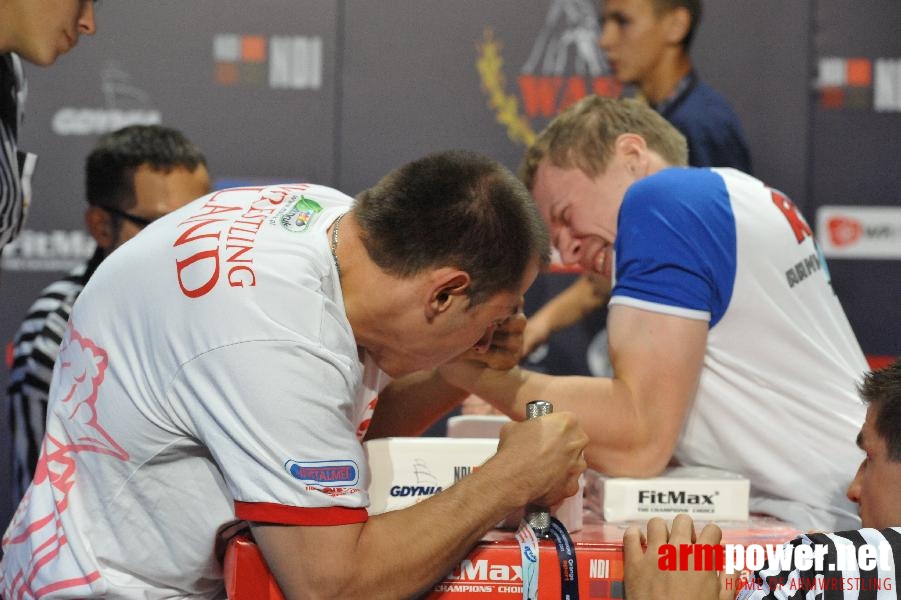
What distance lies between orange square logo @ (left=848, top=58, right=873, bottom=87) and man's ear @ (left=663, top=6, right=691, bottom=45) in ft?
2.32

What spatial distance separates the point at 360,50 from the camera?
3949 millimetres

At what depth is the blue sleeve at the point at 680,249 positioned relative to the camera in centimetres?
176

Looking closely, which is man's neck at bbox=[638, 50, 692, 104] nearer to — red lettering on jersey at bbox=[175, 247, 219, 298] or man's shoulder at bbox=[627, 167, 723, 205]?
man's shoulder at bbox=[627, 167, 723, 205]

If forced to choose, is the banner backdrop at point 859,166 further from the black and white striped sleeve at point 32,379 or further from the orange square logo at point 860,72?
the black and white striped sleeve at point 32,379

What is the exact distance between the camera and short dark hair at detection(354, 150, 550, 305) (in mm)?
1446

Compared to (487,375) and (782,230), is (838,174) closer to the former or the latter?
(782,230)

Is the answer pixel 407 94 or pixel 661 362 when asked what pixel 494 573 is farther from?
pixel 407 94

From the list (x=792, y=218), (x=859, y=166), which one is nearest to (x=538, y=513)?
(x=792, y=218)

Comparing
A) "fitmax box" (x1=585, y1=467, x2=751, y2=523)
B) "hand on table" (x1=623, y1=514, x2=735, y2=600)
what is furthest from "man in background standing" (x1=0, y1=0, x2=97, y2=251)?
"hand on table" (x1=623, y1=514, x2=735, y2=600)

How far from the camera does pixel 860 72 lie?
159 inches

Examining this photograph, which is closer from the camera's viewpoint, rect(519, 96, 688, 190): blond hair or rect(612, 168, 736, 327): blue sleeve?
rect(612, 168, 736, 327): blue sleeve

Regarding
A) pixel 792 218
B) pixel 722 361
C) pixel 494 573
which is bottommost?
pixel 494 573

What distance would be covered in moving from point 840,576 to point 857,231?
2976 millimetres

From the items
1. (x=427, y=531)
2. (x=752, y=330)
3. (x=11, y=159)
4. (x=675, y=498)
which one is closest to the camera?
(x=427, y=531)
